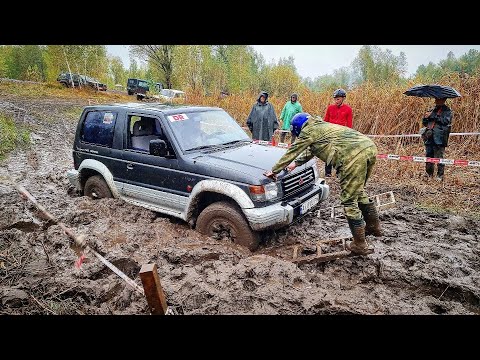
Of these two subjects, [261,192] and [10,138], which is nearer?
[261,192]

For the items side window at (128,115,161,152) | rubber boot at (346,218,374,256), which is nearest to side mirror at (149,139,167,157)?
side window at (128,115,161,152)

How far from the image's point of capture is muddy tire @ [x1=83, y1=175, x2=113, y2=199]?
5504 millimetres

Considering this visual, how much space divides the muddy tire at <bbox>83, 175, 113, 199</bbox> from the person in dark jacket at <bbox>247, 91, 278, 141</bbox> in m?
4.56

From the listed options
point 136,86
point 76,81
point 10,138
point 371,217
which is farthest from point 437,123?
point 76,81

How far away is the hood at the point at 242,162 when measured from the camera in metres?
4.03

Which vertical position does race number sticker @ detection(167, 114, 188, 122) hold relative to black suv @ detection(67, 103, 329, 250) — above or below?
above

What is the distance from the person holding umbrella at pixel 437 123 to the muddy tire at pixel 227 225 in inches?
199

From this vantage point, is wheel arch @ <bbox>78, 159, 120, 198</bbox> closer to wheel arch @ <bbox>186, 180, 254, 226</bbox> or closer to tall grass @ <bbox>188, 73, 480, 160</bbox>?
wheel arch @ <bbox>186, 180, 254, 226</bbox>

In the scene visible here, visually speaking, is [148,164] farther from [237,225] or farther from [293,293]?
[293,293]

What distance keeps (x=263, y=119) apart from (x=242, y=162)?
471 cm

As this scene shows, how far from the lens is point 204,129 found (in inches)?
196

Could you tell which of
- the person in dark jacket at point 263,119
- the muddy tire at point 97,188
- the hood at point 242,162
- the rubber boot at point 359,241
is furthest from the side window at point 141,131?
the person in dark jacket at point 263,119

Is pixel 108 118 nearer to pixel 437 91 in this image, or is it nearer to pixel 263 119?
pixel 263 119
